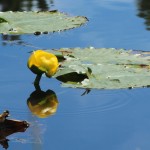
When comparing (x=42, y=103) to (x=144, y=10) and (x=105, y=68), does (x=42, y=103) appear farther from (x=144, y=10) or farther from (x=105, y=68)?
(x=144, y=10)

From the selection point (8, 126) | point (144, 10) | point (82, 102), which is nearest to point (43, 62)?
point (82, 102)

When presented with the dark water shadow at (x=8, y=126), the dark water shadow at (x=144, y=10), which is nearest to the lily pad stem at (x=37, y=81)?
the dark water shadow at (x=8, y=126)

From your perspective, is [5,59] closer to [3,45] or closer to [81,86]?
[3,45]

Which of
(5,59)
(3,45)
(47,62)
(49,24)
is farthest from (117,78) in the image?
(49,24)

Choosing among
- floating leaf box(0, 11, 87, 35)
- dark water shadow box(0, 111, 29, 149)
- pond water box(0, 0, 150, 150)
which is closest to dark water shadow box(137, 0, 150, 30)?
pond water box(0, 0, 150, 150)

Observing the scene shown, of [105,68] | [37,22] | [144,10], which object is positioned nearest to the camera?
[105,68]
